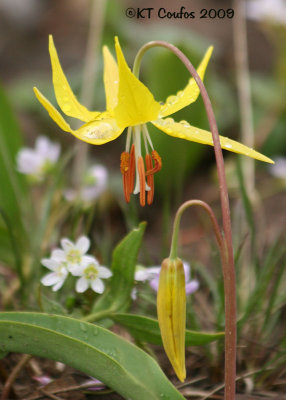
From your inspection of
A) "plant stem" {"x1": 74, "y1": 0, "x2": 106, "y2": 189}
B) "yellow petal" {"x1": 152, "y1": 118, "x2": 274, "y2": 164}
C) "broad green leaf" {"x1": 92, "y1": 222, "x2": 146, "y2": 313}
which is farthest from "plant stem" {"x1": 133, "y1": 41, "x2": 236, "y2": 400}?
"plant stem" {"x1": 74, "y1": 0, "x2": 106, "y2": 189}

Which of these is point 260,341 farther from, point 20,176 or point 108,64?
point 20,176

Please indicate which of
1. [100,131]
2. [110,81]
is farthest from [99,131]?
[110,81]

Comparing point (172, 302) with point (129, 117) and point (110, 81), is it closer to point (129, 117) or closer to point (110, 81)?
point (129, 117)

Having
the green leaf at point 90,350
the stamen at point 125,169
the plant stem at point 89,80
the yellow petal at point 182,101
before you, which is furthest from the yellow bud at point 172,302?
the plant stem at point 89,80

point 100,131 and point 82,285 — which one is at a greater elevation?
point 100,131

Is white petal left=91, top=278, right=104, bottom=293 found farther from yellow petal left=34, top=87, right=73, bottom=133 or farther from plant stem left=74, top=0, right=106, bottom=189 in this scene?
plant stem left=74, top=0, right=106, bottom=189

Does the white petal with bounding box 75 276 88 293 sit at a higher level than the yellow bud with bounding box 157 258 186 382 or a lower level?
higher

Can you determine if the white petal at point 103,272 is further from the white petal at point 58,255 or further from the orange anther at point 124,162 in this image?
the orange anther at point 124,162
